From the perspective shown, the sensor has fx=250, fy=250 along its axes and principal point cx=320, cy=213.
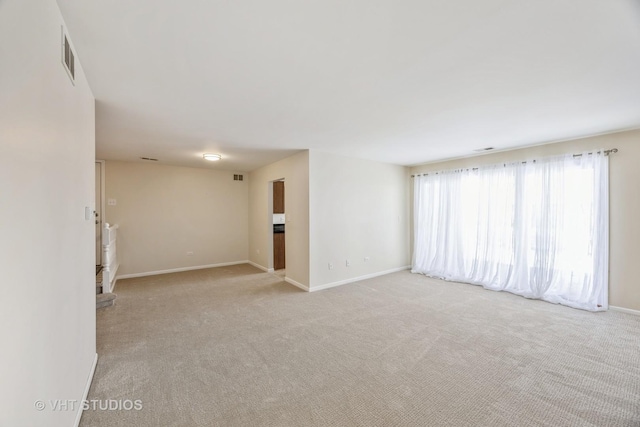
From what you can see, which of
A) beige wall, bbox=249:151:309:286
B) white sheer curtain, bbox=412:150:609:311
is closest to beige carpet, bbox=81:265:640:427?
white sheer curtain, bbox=412:150:609:311

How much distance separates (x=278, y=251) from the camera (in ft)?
20.3

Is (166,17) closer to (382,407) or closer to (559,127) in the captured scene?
(382,407)

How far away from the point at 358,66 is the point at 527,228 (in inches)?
166

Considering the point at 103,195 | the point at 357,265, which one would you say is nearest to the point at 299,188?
the point at 357,265

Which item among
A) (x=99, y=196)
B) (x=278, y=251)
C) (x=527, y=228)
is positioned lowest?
(x=278, y=251)

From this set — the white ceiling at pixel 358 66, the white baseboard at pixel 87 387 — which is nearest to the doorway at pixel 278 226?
the white ceiling at pixel 358 66

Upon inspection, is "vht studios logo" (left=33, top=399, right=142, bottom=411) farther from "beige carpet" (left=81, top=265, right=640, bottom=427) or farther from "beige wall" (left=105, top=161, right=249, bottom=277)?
"beige wall" (left=105, top=161, right=249, bottom=277)

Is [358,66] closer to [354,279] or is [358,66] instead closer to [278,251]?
[354,279]

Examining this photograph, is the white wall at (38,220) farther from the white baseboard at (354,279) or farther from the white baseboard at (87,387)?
the white baseboard at (354,279)

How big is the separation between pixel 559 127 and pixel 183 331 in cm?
544

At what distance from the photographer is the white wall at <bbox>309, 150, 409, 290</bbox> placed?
4.56 metres

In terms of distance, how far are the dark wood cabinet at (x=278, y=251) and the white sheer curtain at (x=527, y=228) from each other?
3.29m

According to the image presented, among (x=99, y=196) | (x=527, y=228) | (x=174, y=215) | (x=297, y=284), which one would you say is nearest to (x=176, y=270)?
(x=174, y=215)

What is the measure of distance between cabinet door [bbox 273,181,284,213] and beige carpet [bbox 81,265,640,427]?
2.68 meters
